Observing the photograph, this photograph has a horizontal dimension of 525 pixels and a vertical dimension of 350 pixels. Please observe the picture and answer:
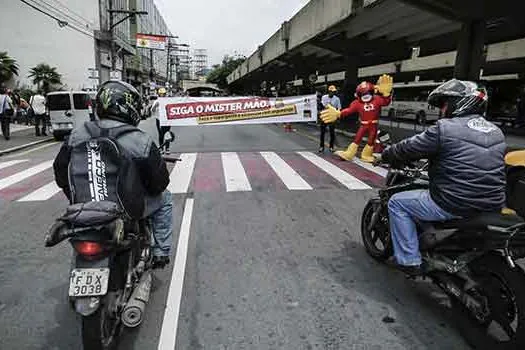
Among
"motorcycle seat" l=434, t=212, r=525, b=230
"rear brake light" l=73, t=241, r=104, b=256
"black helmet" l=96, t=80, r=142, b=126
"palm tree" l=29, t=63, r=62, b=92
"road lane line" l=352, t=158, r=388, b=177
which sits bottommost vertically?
"road lane line" l=352, t=158, r=388, b=177

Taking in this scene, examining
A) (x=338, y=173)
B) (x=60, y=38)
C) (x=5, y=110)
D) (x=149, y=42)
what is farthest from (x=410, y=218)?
(x=149, y=42)

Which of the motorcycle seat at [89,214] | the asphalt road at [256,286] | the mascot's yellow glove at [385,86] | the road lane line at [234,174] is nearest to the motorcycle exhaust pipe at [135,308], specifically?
the asphalt road at [256,286]

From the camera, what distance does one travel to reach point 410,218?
363cm

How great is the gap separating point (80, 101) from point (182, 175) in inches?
375

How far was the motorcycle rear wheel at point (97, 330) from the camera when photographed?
2.62m

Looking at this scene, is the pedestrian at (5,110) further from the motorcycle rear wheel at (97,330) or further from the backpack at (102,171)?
the motorcycle rear wheel at (97,330)

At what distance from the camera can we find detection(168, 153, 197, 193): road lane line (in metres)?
8.17

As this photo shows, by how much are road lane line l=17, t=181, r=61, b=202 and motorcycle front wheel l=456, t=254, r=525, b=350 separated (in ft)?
22.7

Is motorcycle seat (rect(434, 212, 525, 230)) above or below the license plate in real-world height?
above

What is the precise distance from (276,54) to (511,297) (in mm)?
27750

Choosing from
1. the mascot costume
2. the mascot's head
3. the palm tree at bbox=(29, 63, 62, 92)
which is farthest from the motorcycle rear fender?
the palm tree at bbox=(29, 63, 62, 92)

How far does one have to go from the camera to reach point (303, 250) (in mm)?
5000

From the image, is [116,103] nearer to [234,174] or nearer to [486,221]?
[486,221]

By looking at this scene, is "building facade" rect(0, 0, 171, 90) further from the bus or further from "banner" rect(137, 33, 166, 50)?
the bus
